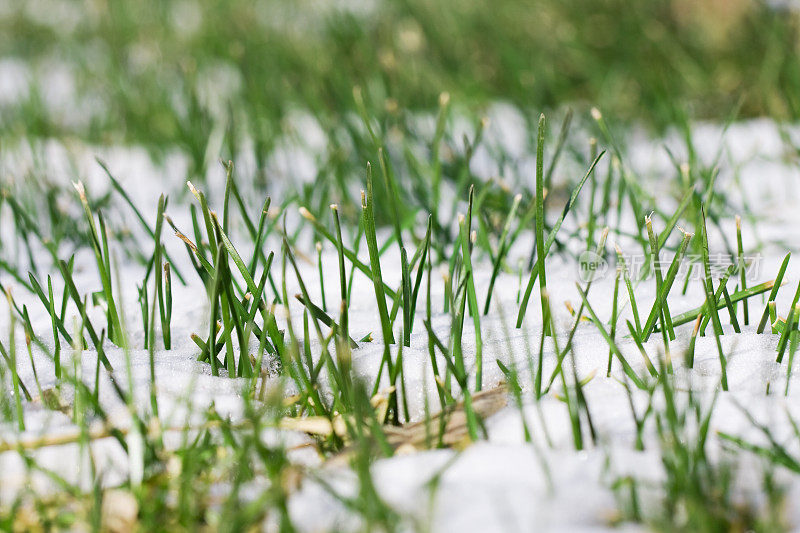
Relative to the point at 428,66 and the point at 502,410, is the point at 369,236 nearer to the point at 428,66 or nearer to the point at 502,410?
the point at 502,410

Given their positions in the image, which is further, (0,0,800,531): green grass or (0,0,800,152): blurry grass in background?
(0,0,800,152): blurry grass in background

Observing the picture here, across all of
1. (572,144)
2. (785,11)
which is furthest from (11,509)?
(785,11)

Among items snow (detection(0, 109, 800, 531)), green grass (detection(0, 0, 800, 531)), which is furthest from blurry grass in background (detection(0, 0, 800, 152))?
snow (detection(0, 109, 800, 531))

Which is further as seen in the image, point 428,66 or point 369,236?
point 428,66

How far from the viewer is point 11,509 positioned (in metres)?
0.64

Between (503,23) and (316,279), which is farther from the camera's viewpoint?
(503,23)

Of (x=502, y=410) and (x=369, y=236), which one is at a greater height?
(x=369, y=236)

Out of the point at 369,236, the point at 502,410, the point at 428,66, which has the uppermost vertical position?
the point at 428,66

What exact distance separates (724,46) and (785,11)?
0.74 ft

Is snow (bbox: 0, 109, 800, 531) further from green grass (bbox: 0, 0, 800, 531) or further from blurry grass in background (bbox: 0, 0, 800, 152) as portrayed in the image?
blurry grass in background (bbox: 0, 0, 800, 152)

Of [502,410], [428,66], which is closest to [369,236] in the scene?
[502,410]

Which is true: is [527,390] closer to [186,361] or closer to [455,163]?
[186,361]

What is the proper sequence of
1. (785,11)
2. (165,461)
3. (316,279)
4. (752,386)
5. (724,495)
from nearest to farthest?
Result: (724,495), (165,461), (752,386), (316,279), (785,11)

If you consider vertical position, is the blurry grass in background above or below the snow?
above
